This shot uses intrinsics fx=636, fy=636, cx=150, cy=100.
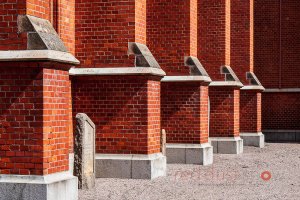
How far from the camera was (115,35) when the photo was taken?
12.5 metres

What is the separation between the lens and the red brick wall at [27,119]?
8352mm

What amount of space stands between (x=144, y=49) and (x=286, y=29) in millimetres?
15398

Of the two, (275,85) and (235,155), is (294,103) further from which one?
(235,155)

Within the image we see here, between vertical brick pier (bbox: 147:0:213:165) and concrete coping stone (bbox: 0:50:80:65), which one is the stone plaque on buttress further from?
vertical brick pier (bbox: 147:0:213:165)

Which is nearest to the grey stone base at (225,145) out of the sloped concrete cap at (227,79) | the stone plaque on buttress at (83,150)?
the sloped concrete cap at (227,79)

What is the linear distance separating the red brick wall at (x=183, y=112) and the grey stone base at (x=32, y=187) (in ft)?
24.0

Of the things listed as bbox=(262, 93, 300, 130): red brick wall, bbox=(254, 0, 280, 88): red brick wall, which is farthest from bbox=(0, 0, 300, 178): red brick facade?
bbox=(254, 0, 280, 88): red brick wall

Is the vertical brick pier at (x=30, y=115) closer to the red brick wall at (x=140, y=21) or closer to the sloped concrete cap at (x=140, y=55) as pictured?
the sloped concrete cap at (x=140, y=55)

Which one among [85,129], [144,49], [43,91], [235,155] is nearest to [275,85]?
[235,155]

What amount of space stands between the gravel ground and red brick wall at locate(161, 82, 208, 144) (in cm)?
83

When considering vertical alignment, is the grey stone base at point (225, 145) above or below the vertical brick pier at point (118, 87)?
below

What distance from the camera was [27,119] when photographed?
27.6 feet

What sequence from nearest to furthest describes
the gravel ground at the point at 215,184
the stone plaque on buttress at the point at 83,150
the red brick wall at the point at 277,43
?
the gravel ground at the point at 215,184, the stone plaque on buttress at the point at 83,150, the red brick wall at the point at 277,43

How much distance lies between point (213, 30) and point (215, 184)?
7.82 m
